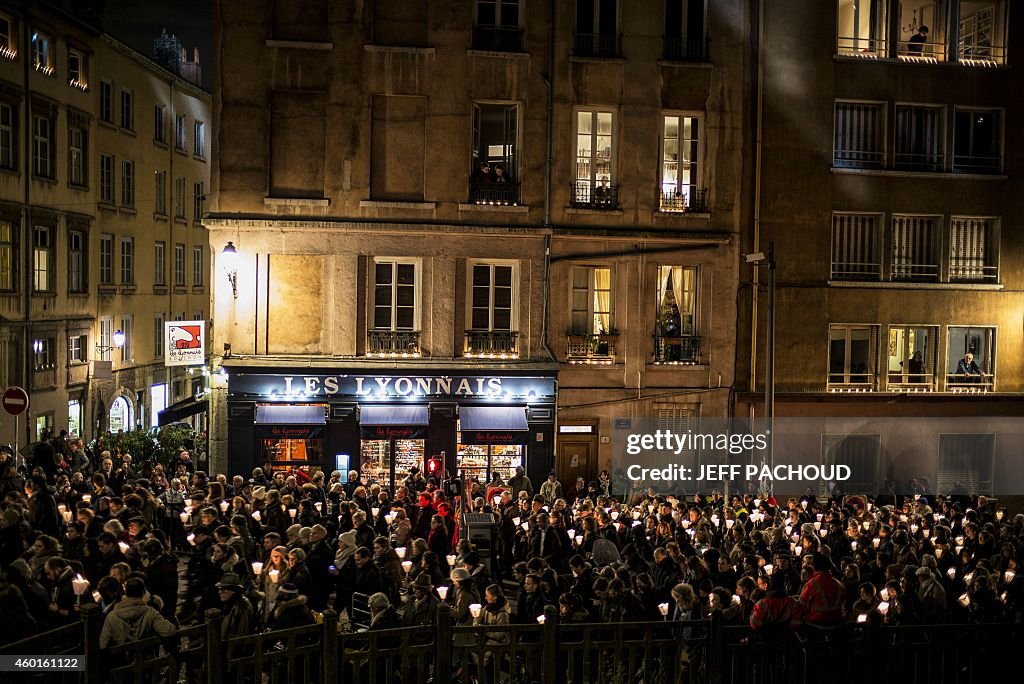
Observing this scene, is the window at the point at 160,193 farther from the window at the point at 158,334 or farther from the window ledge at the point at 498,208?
the window ledge at the point at 498,208

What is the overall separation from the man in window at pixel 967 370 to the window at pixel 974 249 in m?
2.25

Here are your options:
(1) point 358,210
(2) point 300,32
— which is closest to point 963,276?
(1) point 358,210

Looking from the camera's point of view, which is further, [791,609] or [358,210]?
[358,210]

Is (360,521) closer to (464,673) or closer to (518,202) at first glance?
(464,673)

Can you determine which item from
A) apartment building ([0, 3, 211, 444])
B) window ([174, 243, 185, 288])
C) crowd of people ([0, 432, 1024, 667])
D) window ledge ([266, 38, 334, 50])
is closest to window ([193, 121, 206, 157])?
apartment building ([0, 3, 211, 444])

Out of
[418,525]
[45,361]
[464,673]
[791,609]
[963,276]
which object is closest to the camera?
[464,673]

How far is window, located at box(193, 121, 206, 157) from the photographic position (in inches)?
1874

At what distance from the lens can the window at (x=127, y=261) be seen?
39469 millimetres

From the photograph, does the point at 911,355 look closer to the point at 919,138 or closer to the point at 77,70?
the point at 919,138

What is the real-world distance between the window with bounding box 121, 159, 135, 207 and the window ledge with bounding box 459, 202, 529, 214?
19.2 m

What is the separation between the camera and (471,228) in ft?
84.6

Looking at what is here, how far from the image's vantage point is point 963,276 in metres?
28.7

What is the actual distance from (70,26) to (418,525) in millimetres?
24910

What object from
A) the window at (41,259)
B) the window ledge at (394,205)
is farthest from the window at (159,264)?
the window ledge at (394,205)
